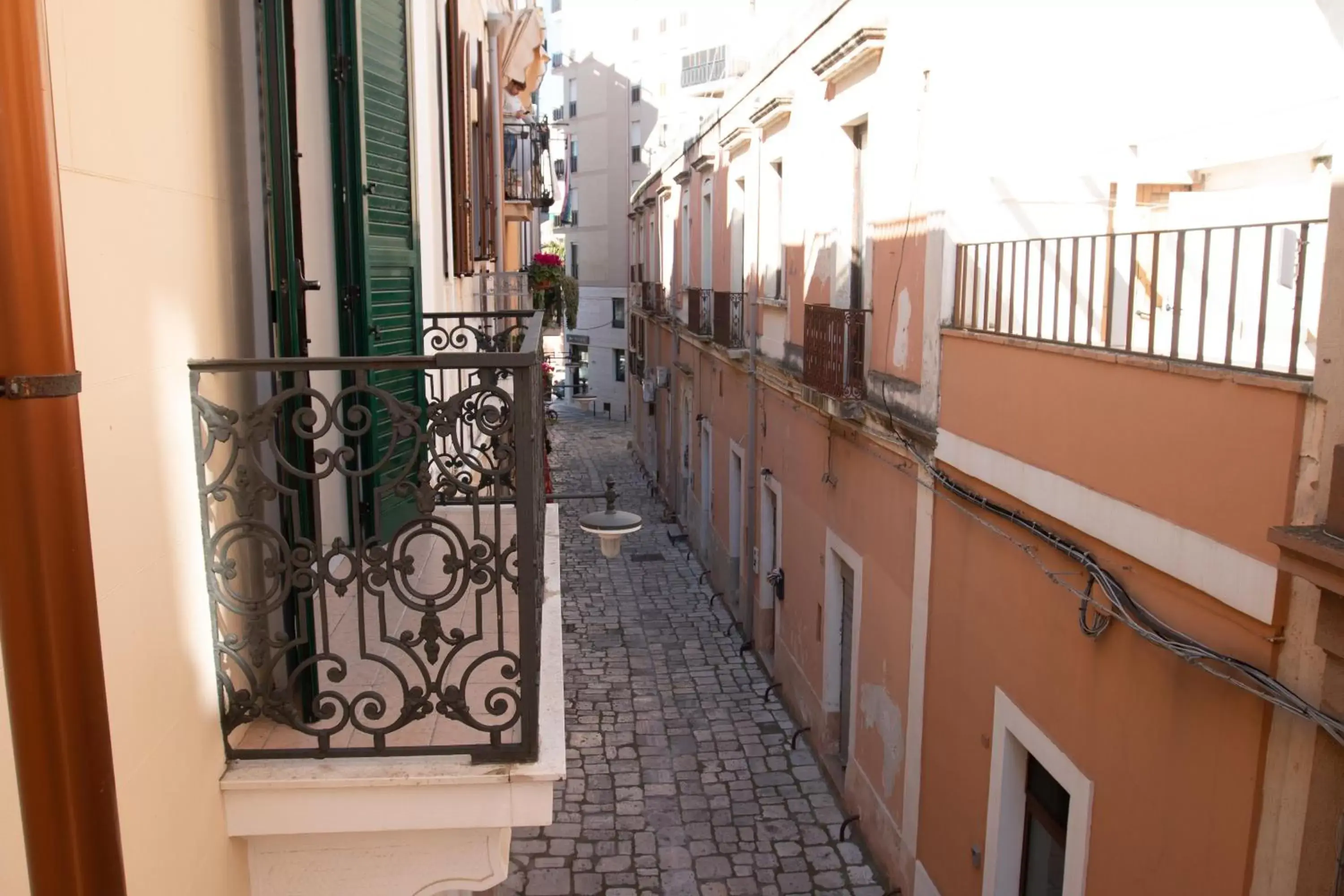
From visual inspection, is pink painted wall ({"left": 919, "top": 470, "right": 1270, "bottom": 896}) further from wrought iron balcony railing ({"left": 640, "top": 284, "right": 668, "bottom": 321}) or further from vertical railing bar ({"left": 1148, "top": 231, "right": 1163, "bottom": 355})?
wrought iron balcony railing ({"left": 640, "top": 284, "right": 668, "bottom": 321})

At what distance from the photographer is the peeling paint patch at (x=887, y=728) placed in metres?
8.33

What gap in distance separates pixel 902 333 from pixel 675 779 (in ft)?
16.4

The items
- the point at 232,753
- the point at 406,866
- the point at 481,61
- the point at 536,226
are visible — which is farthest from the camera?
the point at 536,226

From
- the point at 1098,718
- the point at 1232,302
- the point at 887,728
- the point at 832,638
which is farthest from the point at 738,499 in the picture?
the point at 1232,302

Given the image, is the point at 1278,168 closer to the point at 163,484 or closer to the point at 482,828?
the point at 482,828

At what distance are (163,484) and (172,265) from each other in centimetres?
60

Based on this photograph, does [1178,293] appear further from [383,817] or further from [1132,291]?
[383,817]

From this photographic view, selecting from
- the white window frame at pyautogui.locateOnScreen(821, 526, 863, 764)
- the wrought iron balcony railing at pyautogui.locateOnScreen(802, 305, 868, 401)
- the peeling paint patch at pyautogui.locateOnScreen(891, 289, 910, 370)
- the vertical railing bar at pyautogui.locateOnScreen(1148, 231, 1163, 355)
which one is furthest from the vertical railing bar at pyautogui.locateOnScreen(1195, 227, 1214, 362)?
the white window frame at pyautogui.locateOnScreen(821, 526, 863, 764)

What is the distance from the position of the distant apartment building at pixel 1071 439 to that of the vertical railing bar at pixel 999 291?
2.7 inches

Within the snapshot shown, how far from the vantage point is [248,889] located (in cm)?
345

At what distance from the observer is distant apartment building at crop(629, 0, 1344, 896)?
391cm

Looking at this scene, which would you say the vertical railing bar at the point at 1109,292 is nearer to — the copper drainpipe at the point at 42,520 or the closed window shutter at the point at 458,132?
the copper drainpipe at the point at 42,520

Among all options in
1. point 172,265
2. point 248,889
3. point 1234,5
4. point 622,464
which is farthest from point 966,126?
point 622,464

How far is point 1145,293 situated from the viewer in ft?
21.1
